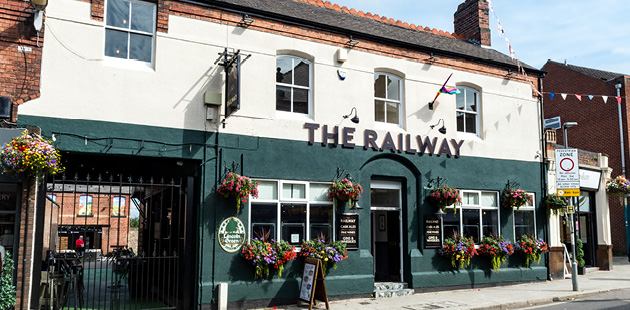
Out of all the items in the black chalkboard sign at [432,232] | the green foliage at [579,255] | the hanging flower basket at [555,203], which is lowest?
the green foliage at [579,255]

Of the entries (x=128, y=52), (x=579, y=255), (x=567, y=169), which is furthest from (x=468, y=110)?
(x=128, y=52)

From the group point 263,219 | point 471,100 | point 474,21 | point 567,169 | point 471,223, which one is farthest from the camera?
point 474,21

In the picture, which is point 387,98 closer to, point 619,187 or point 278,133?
point 278,133

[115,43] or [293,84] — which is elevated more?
[115,43]

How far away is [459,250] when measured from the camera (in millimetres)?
13641

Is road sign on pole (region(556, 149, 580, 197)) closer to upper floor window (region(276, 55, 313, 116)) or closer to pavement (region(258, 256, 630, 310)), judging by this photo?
pavement (region(258, 256, 630, 310))

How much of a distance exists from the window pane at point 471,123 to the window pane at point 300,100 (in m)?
5.39

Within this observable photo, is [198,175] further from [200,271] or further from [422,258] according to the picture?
[422,258]

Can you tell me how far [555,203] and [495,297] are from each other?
15.0 feet

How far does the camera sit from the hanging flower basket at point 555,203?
15.4 m

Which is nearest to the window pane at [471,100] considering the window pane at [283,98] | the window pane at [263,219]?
the window pane at [283,98]

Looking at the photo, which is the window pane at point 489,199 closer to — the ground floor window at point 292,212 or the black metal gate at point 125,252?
the ground floor window at point 292,212

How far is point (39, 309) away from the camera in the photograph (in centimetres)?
925

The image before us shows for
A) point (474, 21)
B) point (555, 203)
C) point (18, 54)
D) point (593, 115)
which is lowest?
point (555, 203)
